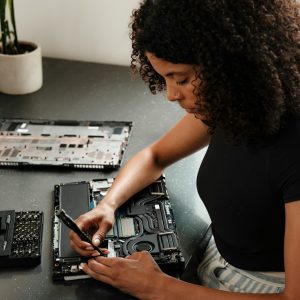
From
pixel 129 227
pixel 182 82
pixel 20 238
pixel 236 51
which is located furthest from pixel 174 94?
pixel 20 238

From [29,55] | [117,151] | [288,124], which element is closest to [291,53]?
[288,124]

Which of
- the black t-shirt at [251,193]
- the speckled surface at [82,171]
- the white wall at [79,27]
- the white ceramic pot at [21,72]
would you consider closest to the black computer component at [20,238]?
the speckled surface at [82,171]

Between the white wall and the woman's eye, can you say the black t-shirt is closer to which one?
the woman's eye

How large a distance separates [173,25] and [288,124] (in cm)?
26

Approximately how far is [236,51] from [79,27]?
112 centimetres

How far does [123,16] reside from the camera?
1.76m

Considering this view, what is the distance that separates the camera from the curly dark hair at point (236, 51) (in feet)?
2.57

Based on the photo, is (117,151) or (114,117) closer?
(117,151)

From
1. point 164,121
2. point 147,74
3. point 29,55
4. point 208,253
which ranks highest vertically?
point 29,55

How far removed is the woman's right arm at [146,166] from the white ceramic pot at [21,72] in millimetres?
536

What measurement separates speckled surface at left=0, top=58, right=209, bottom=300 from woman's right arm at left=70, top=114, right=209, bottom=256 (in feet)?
0.22

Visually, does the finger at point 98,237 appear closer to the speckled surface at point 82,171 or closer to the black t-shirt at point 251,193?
the speckled surface at point 82,171

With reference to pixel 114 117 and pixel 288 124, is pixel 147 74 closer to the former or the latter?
pixel 288 124

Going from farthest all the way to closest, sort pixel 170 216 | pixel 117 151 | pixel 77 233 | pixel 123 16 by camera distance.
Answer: pixel 123 16
pixel 117 151
pixel 170 216
pixel 77 233
